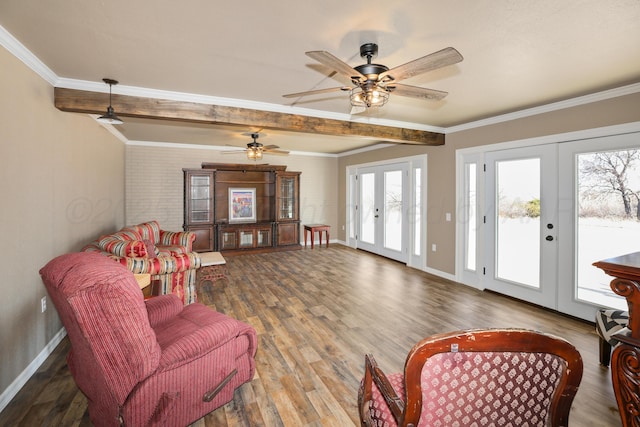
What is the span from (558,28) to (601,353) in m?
2.66

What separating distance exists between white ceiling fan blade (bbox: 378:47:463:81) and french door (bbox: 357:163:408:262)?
4.23 meters

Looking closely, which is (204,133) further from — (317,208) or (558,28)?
(558,28)

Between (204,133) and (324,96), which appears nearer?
(324,96)

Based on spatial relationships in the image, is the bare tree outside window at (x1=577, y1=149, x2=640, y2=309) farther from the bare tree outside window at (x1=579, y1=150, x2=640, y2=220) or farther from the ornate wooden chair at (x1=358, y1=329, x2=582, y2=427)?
the ornate wooden chair at (x1=358, y1=329, x2=582, y2=427)

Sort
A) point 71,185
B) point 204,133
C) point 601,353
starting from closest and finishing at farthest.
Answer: point 601,353 → point 71,185 → point 204,133

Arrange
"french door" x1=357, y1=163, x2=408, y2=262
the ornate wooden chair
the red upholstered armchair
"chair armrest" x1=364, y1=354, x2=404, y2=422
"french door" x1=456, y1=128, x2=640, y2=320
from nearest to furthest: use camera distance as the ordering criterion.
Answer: the ornate wooden chair
"chair armrest" x1=364, y1=354, x2=404, y2=422
the red upholstered armchair
"french door" x1=456, y1=128, x2=640, y2=320
"french door" x1=357, y1=163, x2=408, y2=262

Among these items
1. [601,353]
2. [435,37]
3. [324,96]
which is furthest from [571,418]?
[324,96]

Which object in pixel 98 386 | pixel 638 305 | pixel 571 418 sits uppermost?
pixel 638 305

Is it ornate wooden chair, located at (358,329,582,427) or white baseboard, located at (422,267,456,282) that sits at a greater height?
ornate wooden chair, located at (358,329,582,427)

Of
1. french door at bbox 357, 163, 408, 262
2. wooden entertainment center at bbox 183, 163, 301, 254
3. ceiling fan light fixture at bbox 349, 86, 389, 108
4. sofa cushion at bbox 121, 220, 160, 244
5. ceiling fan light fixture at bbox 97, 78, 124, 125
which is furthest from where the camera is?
wooden entertainment center at bbox 183, 163, 301, 254

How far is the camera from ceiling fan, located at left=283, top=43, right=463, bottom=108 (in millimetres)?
1801

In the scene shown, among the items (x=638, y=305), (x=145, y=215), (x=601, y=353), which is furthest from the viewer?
(x=145, y=215)

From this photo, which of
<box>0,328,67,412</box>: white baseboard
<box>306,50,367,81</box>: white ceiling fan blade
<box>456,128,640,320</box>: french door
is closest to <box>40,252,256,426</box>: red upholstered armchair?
<box>0,328,67,412</box>: white baseboard

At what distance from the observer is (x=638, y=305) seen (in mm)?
1118
